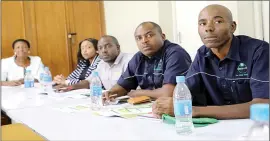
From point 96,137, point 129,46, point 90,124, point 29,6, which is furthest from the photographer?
point 129,46

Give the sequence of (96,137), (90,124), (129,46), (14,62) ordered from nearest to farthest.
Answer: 1. (96,137)
2. (90,124)
3. (14,62)
4. (129,46)

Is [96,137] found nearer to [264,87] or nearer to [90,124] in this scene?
[90,124]

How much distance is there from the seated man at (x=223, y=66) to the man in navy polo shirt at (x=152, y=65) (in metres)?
0.40

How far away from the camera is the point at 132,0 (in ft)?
17.7

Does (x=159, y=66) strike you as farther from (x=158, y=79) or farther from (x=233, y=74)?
(x=233, y=74)

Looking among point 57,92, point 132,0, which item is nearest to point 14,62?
point 57,92

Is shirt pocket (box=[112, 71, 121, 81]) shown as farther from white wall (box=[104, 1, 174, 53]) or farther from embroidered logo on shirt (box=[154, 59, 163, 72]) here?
white wall (box=[104, 1, 174, 53])

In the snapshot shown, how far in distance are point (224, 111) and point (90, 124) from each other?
585 mm

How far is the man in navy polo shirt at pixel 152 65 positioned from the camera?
6.94 ft

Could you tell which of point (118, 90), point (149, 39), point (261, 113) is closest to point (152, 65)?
point (149, 39)

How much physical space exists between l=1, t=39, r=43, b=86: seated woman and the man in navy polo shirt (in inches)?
80.3

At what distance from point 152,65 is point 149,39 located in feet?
0.62

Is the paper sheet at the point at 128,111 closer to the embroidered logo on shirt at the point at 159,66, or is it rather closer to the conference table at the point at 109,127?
the conference table at the point at 109,127

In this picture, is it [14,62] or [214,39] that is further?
[14,62]
